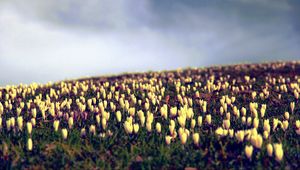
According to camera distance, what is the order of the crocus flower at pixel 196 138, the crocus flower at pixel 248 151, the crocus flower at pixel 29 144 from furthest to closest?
the crocus flower at pixel 196 138
the crocus flower at pixel 29 144
the crocus flower at pixel 248 151

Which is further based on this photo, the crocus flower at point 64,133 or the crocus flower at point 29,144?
the crocus flower at point 64,133

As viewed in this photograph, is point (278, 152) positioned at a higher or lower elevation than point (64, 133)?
lower

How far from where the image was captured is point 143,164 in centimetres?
654

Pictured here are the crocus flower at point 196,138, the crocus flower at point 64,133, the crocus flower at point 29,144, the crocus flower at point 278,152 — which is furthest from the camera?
the crocus flower at point 64,133

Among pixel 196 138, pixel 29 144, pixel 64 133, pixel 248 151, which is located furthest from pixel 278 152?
pixel 29 144

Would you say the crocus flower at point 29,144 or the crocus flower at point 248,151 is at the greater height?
the crocus flower at point 29,144

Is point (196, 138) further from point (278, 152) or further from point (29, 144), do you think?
point (29, 144)

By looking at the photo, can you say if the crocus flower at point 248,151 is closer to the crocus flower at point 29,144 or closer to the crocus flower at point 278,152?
the crocus flower at point 278,152

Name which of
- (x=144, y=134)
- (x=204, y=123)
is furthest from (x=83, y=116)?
(x=204, y=123)

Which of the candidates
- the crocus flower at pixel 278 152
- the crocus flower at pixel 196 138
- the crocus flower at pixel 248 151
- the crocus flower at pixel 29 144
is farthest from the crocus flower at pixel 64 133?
the crocus flower at pixel 278 152

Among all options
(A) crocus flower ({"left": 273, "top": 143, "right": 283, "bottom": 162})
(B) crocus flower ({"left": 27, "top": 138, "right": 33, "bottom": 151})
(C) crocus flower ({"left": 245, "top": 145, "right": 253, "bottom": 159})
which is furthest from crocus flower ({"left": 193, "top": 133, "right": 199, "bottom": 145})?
(B) crocus flower ({"left": 27, "top": 138, "right": 33, "bottom": 151})

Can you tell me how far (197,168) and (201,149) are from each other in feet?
2.23

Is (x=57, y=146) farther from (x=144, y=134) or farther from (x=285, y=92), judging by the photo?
(x=285, y=92)

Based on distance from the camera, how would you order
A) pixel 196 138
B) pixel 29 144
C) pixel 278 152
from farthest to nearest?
pixel 196 138
pixel 29 144
pixel 278 152
